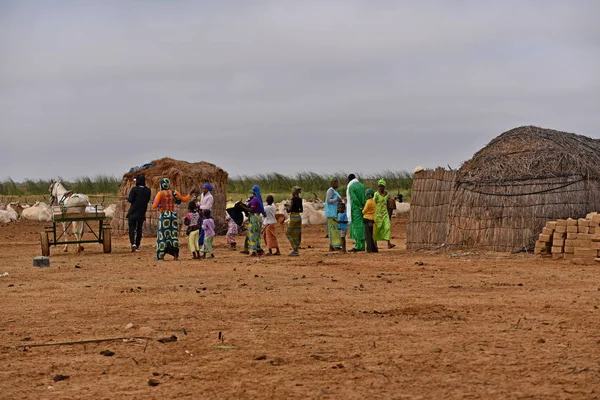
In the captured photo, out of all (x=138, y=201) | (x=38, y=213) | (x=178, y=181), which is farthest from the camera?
(x=38, y=213)

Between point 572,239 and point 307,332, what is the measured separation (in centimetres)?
984

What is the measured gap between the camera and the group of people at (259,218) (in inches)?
757

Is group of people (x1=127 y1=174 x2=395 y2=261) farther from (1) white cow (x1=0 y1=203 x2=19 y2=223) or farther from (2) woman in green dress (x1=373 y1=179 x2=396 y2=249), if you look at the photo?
(1) white cow (x1=0 y1=203 x2=19 y2=223)

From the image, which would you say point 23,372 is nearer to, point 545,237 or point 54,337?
point 54,337

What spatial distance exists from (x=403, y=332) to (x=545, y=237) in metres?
9.94

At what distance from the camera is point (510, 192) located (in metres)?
20.2

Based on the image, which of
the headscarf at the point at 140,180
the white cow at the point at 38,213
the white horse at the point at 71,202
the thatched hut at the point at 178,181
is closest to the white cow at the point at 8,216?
the white cow at the point at 38,213

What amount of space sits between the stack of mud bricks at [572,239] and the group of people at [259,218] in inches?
150

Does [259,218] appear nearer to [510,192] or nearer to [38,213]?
[510,192]

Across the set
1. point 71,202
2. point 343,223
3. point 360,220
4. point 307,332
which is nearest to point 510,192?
point 360,220

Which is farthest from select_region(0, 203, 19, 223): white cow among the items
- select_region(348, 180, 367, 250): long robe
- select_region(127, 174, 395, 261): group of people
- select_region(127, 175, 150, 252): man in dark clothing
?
select_region(348, 180, 367, 250): long robe

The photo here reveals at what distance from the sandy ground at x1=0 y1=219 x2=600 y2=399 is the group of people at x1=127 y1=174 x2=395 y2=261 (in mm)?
2403

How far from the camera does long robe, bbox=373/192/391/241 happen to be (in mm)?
21250

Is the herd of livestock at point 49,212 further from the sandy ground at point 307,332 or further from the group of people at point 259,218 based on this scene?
the sandy ground at point 307,332
